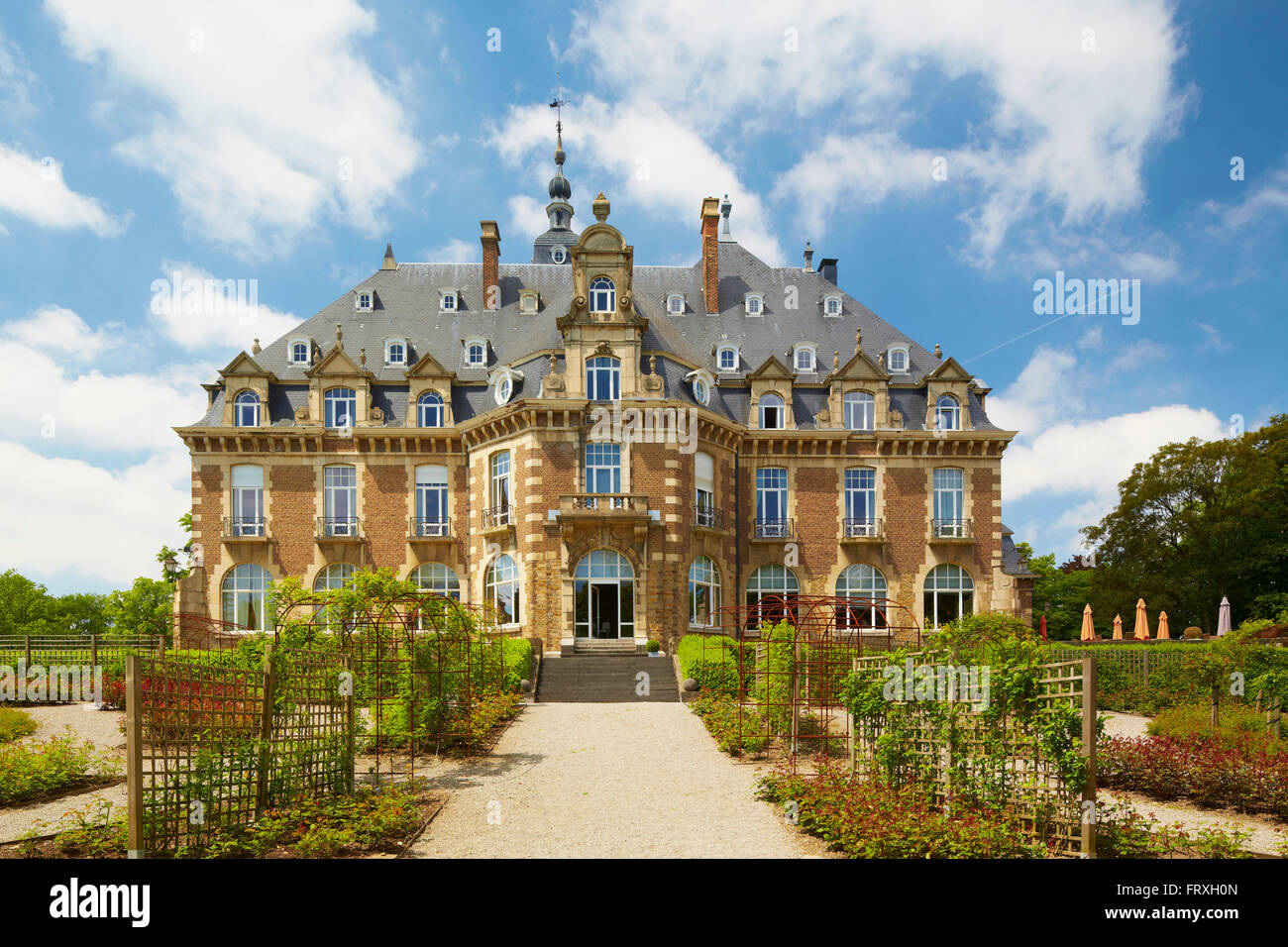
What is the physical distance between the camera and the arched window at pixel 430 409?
35062 mm

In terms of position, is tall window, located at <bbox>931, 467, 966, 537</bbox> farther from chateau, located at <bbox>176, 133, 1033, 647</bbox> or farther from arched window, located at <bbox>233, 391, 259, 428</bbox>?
arched window, located at <bbox>233, 391, 259, 428</bbox>

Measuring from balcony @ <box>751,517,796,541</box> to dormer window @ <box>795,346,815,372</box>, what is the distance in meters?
6.47

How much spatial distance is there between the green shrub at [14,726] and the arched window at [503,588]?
14.9 metres

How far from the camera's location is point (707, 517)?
3291cm

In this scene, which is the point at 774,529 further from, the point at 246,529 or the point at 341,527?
the point at 246,529

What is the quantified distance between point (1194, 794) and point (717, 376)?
970 inches

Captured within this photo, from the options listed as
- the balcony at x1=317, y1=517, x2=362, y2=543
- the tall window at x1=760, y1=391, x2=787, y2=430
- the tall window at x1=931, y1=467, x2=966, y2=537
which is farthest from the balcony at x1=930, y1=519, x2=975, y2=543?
the balcony at x1=317, y1=517, x2=362, y2=543

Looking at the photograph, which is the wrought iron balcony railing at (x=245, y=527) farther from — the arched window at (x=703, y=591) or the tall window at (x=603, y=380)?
the arched window at (x=703, y=591)

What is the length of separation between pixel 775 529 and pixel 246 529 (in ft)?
67.4

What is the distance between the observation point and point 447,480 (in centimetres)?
3478

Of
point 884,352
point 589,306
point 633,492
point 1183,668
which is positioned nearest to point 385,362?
point 589,306

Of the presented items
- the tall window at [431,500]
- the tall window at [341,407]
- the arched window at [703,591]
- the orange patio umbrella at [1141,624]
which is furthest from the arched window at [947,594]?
the tall window at [341,407]

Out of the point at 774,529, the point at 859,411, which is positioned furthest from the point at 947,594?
the point at 859,411

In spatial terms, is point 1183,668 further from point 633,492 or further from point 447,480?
point 447,480
